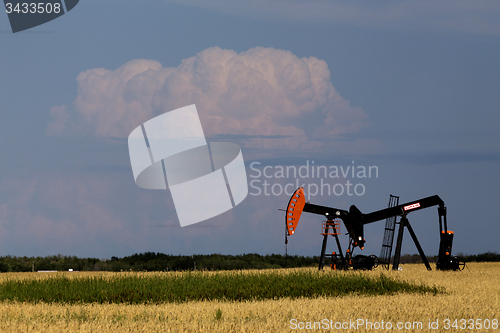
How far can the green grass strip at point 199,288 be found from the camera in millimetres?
19656

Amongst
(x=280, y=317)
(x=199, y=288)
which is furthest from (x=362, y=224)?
(x=280, y=317)

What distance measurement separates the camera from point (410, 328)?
11695mm

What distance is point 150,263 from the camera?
43812 millimetres

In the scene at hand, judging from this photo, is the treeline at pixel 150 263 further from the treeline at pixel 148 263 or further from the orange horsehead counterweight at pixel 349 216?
the orange horsehead counterweight at pixel 349 216

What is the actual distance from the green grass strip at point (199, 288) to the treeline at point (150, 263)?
18562 mm

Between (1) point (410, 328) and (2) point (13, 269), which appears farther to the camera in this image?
(2) point (13, 269)

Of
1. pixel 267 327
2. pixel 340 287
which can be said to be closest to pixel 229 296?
pixel 340 287

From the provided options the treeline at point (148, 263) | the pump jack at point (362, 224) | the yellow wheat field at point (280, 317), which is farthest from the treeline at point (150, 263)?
the yellow wheat field at point (280, 317)

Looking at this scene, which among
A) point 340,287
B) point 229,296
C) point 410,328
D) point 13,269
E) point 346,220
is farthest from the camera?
point 13,269

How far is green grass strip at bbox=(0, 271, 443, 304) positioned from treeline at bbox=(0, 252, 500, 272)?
1856 cm

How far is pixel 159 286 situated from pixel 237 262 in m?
24.2

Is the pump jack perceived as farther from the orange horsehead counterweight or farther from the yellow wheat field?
the yellow wheat field

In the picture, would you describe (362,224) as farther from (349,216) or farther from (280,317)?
(280,317)

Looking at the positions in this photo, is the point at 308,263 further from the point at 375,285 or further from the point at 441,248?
the point at 375,285
